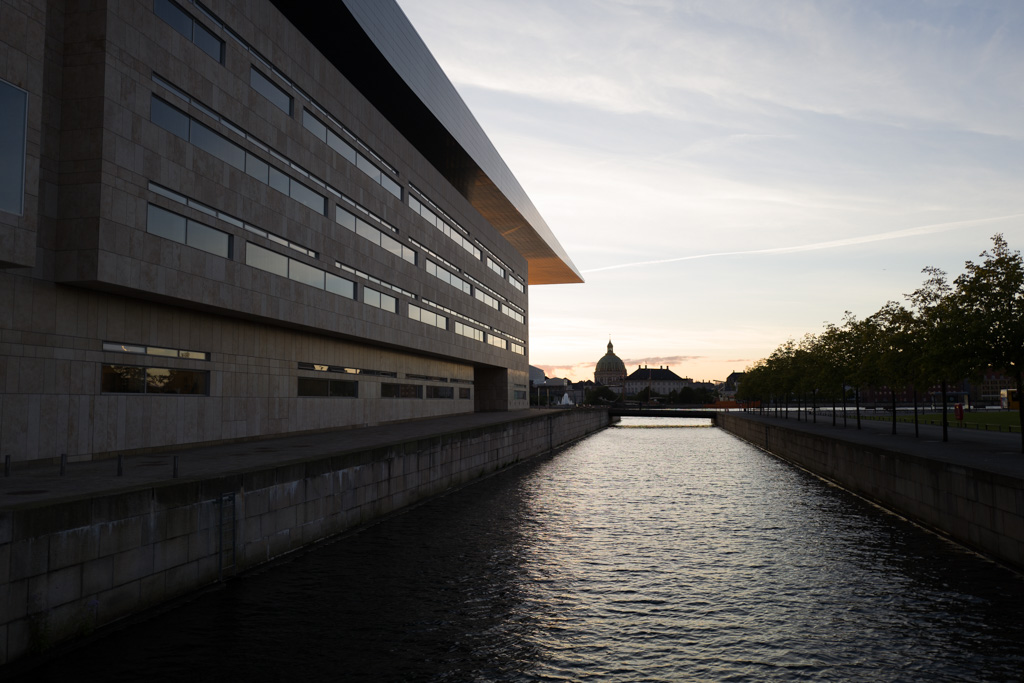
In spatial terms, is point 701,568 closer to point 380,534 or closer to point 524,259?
point 380,534

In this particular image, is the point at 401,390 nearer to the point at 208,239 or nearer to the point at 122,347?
the point at 208,239

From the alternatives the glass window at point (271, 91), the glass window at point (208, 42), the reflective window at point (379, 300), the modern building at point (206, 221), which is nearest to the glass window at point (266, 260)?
the modern building at point (206, 221)

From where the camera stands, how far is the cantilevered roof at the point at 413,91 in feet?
128

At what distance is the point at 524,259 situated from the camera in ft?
278

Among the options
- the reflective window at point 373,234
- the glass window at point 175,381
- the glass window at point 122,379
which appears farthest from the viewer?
the reflective window at point 373,234

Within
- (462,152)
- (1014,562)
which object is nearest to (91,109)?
(1014,562)

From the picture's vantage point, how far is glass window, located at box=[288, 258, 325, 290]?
33125 millimetres

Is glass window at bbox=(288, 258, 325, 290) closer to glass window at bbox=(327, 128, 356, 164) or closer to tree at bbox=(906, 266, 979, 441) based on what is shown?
glass window at bbox=(327, 128, 356, 164)

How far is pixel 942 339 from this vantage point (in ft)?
99.6

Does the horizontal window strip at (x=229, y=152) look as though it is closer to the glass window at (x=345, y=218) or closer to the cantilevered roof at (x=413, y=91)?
the glass window at (x=345, y=218)

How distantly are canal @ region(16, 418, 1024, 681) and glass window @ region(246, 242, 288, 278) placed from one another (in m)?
13.3

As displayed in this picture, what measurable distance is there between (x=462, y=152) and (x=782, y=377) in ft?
159

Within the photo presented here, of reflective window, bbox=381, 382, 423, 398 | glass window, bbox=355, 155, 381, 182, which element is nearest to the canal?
glass window, bbox=355, 155, 381, 182

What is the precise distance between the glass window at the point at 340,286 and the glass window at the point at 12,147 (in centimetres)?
1776
